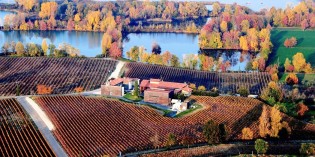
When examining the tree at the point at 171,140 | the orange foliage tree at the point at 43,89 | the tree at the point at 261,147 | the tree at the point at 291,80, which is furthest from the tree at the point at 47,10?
the tree at the point at 261,147

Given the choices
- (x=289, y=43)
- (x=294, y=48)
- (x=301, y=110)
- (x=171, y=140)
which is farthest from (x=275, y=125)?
(x=289, y=43)

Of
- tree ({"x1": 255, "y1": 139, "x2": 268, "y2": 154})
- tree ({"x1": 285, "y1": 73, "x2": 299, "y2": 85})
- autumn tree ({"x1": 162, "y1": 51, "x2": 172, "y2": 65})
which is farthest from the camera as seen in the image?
autumn tree ({"x1": 162, "y1": 51, "x2": 172, "y2": 65})

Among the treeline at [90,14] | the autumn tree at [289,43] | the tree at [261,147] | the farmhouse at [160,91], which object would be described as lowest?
the tree at [261,147]

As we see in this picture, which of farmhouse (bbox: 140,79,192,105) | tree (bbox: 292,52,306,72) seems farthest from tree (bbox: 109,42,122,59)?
tree (bbox: 292,52,306,72)

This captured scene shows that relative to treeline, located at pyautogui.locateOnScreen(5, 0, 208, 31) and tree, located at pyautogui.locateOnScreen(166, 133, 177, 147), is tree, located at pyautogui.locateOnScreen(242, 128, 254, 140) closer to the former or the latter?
tree, located at pyautogui.locateOnScreen(166, 133, 177, 147)

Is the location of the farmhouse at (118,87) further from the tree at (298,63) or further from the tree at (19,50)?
the tree at (298,63)

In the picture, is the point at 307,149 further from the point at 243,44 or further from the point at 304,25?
the point at 304,25
